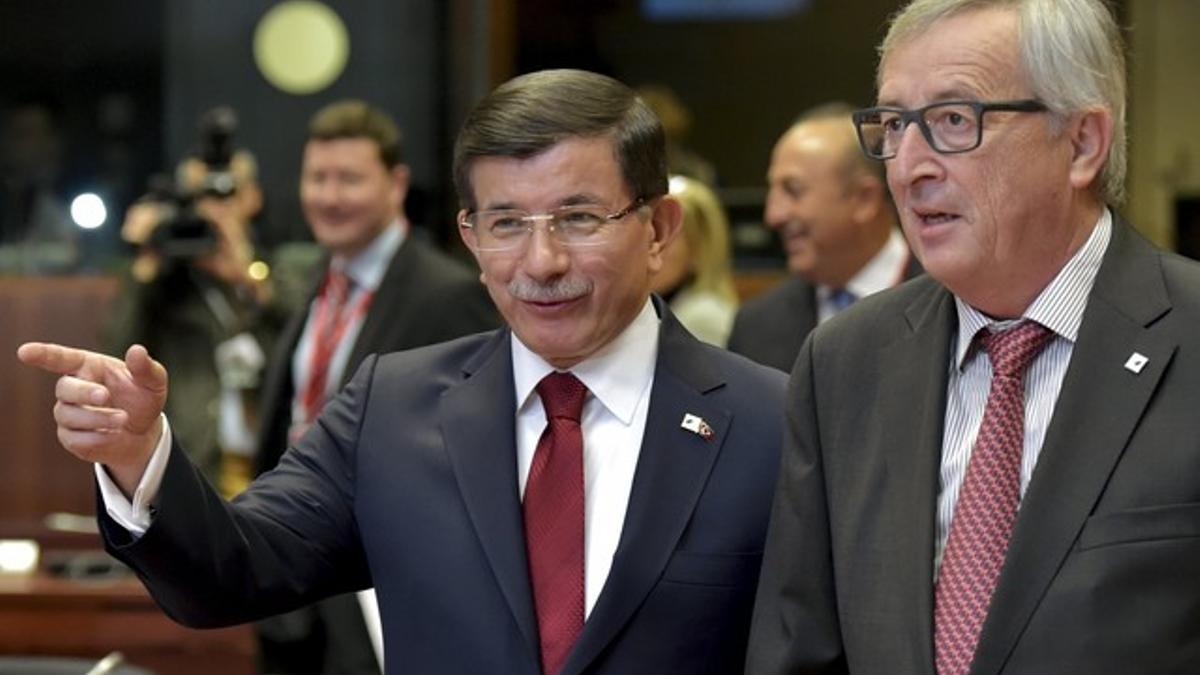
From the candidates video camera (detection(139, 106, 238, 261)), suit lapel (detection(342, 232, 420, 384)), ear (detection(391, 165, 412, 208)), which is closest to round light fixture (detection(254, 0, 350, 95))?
video camera (detection(139, 106, 238, 261))

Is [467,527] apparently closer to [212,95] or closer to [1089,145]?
[1089,145]

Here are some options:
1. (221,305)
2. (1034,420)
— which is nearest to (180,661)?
(221,305)

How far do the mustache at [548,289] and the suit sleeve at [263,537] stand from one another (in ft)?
0.91

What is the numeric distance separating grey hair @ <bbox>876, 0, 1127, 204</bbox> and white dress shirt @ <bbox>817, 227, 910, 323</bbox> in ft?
7.97

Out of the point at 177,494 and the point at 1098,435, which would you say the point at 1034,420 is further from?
the point at 177,494

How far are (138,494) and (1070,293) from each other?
0.99m

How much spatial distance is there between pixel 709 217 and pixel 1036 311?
10.7 feet

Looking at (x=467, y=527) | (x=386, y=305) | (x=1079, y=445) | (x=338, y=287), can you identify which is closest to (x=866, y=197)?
(x=386, y=305)

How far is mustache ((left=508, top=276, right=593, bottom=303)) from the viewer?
8.25 feet

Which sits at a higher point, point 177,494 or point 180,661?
point 177,494

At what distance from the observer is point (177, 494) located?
239 centimetres

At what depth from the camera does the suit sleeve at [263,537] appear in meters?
2.40

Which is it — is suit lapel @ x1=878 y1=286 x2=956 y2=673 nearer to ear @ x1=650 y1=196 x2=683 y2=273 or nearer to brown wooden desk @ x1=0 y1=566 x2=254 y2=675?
ear @ x1=650 y1=196 x2=683 y2=273

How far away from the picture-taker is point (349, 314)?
16.7ft
